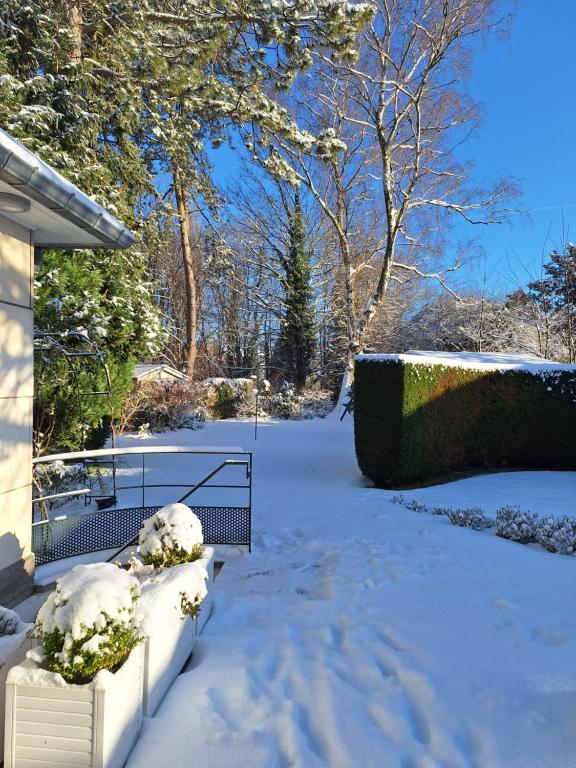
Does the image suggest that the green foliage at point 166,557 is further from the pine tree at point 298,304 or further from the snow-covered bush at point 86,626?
the pine tree at point 298,304

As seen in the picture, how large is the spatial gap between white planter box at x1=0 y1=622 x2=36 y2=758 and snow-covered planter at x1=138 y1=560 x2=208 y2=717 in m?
0.47

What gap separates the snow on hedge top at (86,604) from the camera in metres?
1.67

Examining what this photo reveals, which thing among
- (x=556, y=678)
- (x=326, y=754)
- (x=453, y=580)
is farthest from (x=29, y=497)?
(x=556, y=678)

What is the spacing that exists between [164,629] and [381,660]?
1173 mm

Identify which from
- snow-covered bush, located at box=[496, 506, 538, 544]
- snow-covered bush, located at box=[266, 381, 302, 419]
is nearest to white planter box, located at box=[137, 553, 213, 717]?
snow-covered bush, located at box=[496, 506, 538, 544]

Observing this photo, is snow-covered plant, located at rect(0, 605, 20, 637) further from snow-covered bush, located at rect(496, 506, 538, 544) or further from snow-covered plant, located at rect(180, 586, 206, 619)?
snow-covered bush, located at rect(496, 506, 538, 544)

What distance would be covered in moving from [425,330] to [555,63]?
15.5m

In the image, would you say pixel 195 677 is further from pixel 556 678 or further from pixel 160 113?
pixel 160 113

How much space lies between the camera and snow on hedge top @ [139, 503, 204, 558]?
9.33ft

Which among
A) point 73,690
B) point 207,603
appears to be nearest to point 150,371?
point 207,603

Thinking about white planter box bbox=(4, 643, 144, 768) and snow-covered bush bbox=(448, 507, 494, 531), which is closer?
white planter box bbox=(4, 643, 144, 768)

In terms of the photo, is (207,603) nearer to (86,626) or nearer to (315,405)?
(86,626)

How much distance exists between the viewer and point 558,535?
445 centimetres

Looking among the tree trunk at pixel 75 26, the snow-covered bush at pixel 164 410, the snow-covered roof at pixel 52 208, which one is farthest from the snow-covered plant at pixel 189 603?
the snow-covered bush at pixel 164 410
